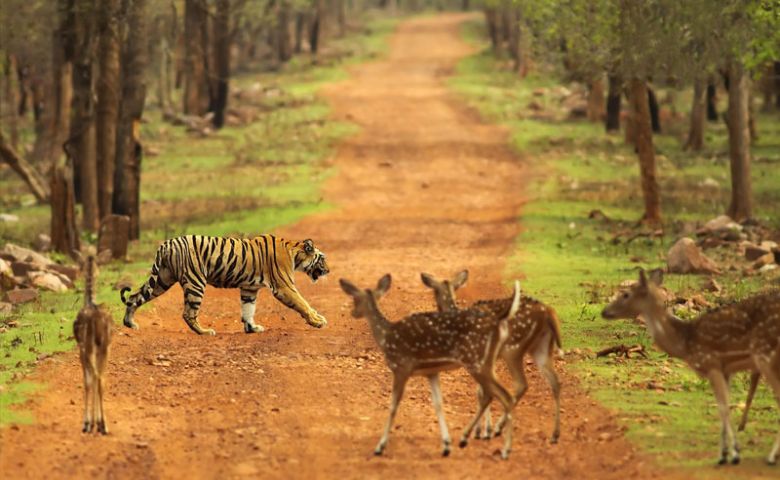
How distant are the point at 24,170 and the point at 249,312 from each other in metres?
19.0

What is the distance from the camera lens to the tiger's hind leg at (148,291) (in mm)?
20172

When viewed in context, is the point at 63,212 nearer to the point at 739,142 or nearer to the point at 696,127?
the point at 739,142

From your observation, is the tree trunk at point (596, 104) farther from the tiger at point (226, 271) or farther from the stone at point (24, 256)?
the tiger at point (226, 271)

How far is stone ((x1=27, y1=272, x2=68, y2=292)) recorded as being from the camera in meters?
24.6

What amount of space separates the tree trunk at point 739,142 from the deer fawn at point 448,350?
19.7 meters

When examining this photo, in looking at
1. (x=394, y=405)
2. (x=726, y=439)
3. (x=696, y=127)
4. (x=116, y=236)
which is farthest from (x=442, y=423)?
(x=696, y=127)

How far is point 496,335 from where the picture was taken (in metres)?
13.2

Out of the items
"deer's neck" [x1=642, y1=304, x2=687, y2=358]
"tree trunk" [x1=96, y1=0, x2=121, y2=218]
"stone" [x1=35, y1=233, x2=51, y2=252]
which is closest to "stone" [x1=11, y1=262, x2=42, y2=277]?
"stone" [x1=35, y1=233, x2=51, y2=252]

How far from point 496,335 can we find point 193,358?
19.6 ft

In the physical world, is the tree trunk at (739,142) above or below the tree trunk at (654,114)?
above

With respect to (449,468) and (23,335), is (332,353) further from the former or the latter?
(449,468)

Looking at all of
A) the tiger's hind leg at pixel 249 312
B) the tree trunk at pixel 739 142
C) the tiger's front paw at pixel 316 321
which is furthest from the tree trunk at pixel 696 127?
the tiger's hind leg at pixel 249 312

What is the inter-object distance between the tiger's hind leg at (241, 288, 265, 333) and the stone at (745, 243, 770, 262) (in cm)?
1080

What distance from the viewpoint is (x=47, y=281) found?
24.8 metres
